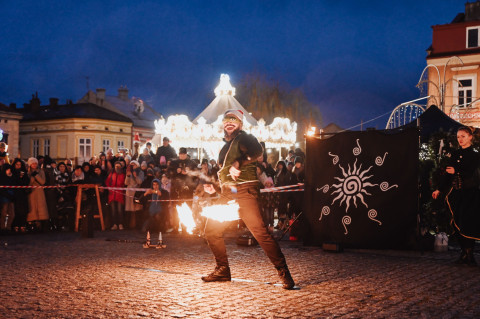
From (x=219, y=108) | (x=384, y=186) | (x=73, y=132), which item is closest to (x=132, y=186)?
(x=384, y=186)

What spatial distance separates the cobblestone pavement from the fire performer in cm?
33

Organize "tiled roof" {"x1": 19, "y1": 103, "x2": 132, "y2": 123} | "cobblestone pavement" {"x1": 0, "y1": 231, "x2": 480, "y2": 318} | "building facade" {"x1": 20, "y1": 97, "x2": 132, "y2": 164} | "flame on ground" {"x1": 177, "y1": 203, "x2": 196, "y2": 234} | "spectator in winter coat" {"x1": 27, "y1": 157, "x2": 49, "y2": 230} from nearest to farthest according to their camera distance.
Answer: "cobblestone pavement" {"x1": 0, "y1": 231, "x2": 480, "y2": 318}
"flame on ground" {"x1": 177, "y1": 203, "x2": 196, "y2": 234}
"spectator in winter coat" {"x1": 27, "y1": 157, "x2": 49, "y2": 230}
"building facade" {"x1": 20, "y1": 97, "x2": 132, "y2": 164}
"tiled roof" {"x1": 19, "y1": 103, "x2": 132, "y2": 123}

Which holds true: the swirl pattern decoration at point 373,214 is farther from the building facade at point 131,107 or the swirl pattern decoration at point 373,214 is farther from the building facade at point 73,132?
the building facade at point 131,107

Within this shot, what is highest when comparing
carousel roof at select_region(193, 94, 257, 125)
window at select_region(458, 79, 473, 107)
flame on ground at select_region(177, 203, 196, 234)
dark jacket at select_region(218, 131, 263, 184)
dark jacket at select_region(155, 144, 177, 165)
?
window at select_region(458, 79, 473, 107)

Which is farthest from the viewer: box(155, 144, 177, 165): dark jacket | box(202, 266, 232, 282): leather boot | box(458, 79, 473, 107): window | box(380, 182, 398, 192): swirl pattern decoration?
box(458, 79, 473, 107): window

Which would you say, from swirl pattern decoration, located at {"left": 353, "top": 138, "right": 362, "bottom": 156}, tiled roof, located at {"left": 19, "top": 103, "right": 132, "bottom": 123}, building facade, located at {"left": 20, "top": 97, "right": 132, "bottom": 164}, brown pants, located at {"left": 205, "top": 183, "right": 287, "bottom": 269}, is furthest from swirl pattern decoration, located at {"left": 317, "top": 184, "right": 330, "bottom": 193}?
tiled roof, located at {"left": 19, "top": 103, "right": 132, "bottom": 123}

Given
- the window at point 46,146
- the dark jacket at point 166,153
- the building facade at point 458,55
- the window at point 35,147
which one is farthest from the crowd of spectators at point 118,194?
the window at point 35,147

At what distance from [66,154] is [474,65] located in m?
43.8

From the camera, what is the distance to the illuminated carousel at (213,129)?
26578mm

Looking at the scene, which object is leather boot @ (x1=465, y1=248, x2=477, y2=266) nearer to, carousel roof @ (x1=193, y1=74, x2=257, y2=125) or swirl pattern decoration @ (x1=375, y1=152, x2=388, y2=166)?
swirl pattern decoration @ (x1=375, y1=152, x2=388, y2=166)

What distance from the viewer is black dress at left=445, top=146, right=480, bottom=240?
9.52 meters

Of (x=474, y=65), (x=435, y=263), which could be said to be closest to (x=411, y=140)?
(x=435, y=263)

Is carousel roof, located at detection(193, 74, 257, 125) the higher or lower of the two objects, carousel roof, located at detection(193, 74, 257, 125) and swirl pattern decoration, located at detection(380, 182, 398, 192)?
the higher

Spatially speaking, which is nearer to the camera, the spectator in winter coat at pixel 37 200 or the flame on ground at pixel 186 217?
the flame on ground at pixel 186 217
